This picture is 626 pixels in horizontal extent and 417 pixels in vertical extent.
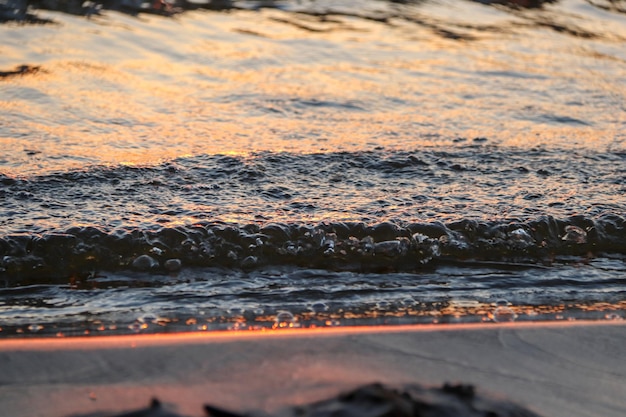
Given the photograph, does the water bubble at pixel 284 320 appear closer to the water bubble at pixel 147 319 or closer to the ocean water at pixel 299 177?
the ocean water at pixel 299 177

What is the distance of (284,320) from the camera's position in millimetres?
2404

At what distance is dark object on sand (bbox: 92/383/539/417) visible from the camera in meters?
1.79

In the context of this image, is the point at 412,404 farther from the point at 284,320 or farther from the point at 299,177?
the point at 299,177

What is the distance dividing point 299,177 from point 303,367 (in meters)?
1.58

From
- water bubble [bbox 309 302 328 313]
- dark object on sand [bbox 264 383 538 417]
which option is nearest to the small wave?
water bubble [bbox 309 302 328 313]

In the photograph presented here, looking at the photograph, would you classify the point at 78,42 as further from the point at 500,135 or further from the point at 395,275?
the point at 395,275

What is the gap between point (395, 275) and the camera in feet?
9.23

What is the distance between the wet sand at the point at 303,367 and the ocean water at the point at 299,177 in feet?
0.46

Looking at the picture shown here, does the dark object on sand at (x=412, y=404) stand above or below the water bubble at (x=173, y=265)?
above

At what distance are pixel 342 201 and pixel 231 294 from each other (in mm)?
860

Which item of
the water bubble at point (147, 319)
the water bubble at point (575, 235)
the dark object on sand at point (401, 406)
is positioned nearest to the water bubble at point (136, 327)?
the water bubble at point (147, 319)

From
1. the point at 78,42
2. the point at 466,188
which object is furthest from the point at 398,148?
the point at 78,42

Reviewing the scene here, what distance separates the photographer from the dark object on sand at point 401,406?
1793 mm

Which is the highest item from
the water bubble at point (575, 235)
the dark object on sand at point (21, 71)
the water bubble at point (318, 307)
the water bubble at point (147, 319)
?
the dark object on sand at point (21, 71)
